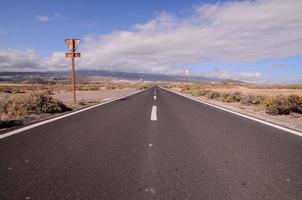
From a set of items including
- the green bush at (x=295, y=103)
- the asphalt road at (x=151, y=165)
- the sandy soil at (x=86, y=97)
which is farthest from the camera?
the sandy soil at (x=86, y=97)

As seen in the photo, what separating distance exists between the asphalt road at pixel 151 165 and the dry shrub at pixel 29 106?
5.00 m

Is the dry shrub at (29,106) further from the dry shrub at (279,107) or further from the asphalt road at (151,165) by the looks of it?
the dry shrub at (279,107)

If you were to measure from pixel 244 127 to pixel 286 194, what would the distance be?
5153mm

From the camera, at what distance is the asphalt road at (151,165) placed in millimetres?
3385

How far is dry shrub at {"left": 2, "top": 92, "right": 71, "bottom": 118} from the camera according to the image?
1154cm

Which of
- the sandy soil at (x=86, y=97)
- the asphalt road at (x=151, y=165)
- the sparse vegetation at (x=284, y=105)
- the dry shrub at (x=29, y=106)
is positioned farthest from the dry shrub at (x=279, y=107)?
the sandy soil at (x=86, y=97)

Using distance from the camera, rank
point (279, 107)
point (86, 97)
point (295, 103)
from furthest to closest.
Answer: point (86, 97), point (295, 103), point (279, 107)

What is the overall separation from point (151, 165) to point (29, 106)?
30.7ft

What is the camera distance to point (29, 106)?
11969mm

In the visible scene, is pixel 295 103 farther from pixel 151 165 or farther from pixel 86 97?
pixel 86 97

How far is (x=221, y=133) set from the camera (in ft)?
23.9

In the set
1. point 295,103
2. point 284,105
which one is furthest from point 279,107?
point 295,103

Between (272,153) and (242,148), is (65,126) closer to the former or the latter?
(242,148)

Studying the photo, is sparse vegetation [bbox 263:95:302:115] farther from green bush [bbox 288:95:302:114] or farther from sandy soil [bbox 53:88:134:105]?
sandy soil [bbox 53:88:134:105]
